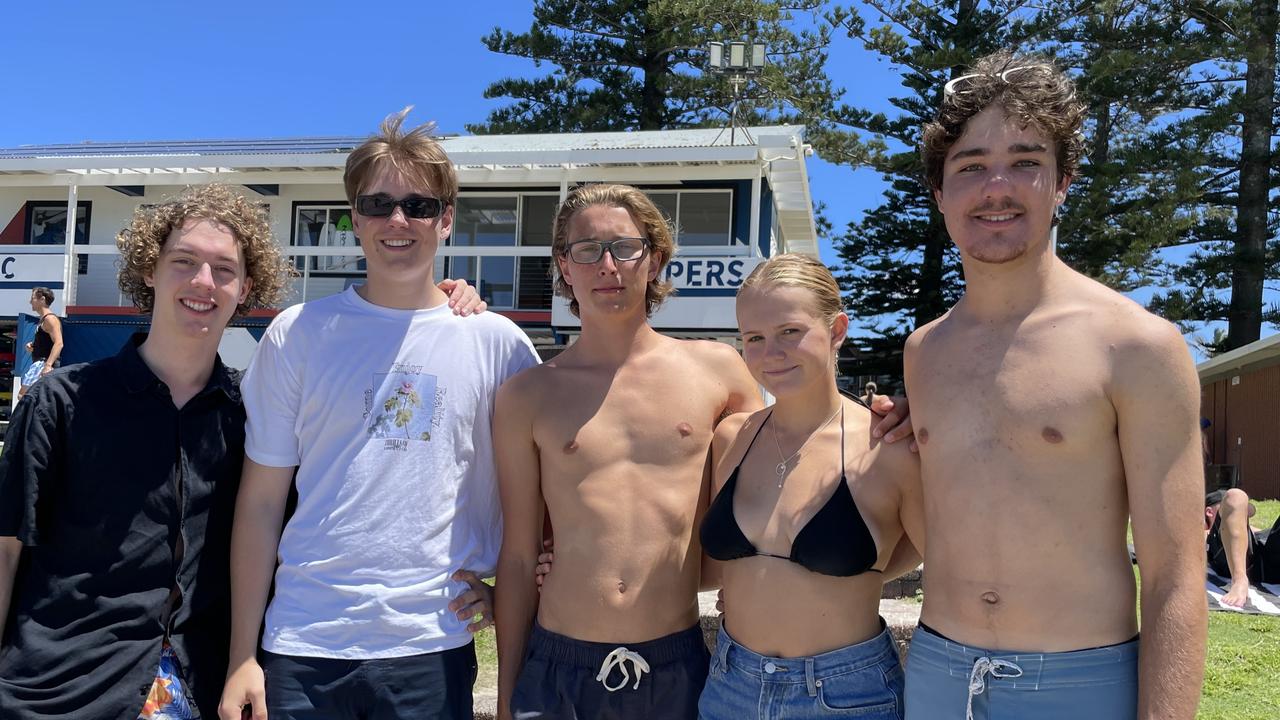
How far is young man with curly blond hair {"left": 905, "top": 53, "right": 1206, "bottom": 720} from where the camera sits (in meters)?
2.12

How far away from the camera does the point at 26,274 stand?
21109mm

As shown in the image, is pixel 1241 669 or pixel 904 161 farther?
pixel 904 161

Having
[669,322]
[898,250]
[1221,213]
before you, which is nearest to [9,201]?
[669,322]

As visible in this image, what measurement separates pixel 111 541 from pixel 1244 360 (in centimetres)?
2420

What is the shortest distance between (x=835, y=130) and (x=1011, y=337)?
22.7m

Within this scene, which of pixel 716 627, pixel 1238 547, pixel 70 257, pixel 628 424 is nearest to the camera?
pixel 628 424

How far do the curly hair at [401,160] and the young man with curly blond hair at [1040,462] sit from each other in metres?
1.47

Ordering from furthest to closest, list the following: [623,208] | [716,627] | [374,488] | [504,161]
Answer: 1. [504,161]
2. [716,627]
3. [623,208]
4. [374,488]

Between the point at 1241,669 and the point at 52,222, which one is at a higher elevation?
the point at 52,222

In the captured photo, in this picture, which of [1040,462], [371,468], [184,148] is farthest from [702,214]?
[1040,462]

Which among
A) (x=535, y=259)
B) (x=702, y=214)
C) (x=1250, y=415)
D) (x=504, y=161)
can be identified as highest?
(x=504, y=161)

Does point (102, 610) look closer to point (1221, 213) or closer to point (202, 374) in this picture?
point (202, 374)

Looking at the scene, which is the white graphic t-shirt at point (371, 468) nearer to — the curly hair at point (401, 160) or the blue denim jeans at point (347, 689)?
the blue denim jeans at point (347, 689)

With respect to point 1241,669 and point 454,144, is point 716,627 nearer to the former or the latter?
point 1241,669
